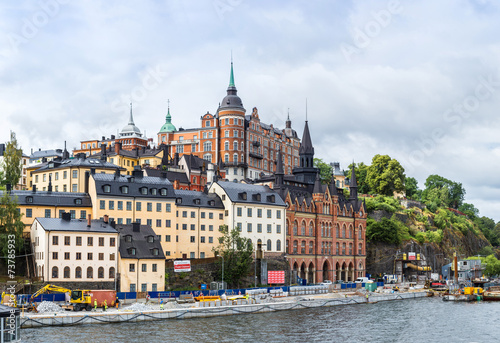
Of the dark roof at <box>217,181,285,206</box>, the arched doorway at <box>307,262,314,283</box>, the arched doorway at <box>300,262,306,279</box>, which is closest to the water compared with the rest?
the dark roof at <box>217,181,285,206</box>

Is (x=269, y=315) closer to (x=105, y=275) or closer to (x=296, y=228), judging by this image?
(x=105, y=275)

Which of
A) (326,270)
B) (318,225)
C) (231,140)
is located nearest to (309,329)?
(318,225)

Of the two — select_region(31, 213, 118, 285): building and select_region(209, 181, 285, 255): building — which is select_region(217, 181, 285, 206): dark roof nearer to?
select_region(209, 181, 285, 255): building

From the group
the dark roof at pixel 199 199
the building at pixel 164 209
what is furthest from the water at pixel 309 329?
the dark roof at pixel 199 199

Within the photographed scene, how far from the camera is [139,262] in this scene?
9231 cm

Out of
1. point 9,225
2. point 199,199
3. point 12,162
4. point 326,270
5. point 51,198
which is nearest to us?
point 9,225

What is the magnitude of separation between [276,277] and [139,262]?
30839 mm

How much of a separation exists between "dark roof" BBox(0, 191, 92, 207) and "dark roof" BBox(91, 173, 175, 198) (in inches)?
134

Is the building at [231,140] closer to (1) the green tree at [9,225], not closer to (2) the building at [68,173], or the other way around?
(2) the building at [68,173]

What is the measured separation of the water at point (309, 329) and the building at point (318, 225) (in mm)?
33084

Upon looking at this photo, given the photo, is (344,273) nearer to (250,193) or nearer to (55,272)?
(250,193)

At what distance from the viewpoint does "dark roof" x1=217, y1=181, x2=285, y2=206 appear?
116750mm

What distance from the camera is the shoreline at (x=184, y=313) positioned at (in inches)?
2869

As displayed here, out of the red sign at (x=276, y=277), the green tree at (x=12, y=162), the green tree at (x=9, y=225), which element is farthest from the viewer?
the green tree at (x=12, y=162)
